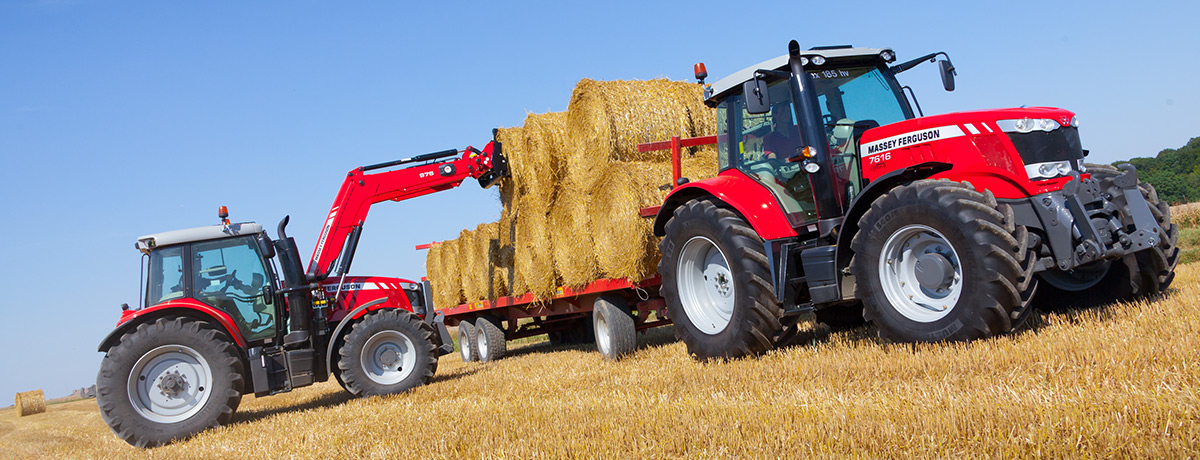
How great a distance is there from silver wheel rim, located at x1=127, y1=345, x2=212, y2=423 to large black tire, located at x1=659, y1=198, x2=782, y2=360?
4.05m

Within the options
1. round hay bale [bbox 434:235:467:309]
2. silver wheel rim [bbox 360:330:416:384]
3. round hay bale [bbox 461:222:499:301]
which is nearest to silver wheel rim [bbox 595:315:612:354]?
silver wheel rim [bbox 360:330:416:384]

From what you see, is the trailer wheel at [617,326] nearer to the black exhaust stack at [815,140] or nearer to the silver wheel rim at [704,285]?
the silver wheel rim at [704,285]

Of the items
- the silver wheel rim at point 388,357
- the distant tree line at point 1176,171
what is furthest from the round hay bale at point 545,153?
the distant tree line at point 1176,171

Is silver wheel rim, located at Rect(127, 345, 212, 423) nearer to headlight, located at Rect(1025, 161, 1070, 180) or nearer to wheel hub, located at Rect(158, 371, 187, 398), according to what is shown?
wheel hub, located at Rect(158, 371, 187, 398)

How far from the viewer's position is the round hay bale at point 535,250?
29.1ft

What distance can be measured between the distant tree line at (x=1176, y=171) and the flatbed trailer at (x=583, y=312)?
4567 centimetres

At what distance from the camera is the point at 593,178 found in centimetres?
805

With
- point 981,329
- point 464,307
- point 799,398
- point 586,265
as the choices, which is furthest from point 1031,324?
point 464,307

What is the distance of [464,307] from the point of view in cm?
1195

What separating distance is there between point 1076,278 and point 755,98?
2544 mm

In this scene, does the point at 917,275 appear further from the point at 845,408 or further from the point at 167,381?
the point at 167,381

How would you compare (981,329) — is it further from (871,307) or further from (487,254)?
(487,254)

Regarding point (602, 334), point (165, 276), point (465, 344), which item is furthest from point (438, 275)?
point (165, 276)

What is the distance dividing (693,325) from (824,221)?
143 centimetres
